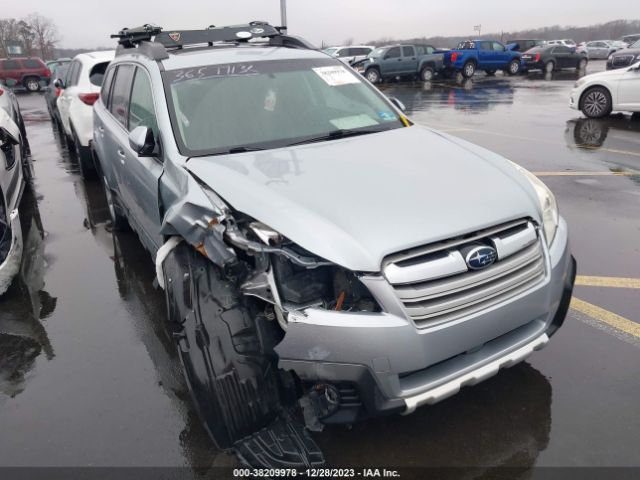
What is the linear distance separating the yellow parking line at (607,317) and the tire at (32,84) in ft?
103

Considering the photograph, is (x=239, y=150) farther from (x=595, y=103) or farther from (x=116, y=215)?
(x=595, y=103)

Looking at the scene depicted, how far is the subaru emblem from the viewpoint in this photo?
88.4 inches

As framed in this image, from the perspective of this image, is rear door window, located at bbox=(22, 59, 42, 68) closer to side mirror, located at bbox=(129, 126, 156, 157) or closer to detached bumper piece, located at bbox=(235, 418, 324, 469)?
side mirror, located at bbox=(129, 126, 156, 157)

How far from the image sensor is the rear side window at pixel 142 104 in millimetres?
3504

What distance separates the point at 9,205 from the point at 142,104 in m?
1.84

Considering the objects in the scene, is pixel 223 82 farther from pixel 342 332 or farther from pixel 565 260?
pixel 565 260

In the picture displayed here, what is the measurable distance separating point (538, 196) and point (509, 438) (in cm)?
Result: 127

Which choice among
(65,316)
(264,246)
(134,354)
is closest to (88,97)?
(65,316)

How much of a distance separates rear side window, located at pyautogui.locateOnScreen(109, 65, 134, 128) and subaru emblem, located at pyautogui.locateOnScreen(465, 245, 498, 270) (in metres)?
3.18

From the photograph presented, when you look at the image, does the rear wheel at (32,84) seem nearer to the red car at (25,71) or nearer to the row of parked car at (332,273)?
the red car at (25,71)

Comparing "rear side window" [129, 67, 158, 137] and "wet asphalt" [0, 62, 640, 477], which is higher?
"rear side window" [129, 67, 158, 137]

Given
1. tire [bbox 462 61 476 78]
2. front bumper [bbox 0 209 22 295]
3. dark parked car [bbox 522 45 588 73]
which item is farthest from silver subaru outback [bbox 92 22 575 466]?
dark parked car [bbox 522 45 588 73]

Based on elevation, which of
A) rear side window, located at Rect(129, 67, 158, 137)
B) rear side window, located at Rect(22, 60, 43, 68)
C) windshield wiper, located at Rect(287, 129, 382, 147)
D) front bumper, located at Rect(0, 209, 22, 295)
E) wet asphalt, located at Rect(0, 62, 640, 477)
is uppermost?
rear side window, located at Rect(22, 60, 43, 68)

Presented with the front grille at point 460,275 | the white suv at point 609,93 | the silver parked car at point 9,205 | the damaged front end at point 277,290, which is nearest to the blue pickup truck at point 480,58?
the white suv at point 609,93
